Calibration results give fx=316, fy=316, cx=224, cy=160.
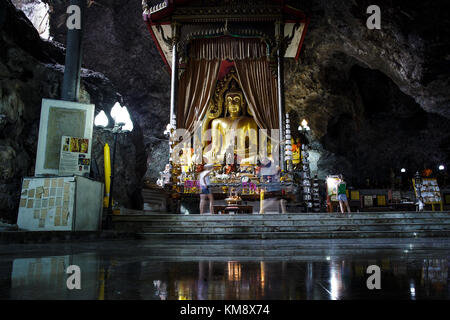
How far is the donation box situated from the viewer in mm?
4695

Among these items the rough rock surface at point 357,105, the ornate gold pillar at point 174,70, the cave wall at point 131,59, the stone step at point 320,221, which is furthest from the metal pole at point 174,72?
the cave wall at point 131,59

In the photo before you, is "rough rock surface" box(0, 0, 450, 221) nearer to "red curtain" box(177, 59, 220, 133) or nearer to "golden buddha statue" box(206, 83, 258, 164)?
"golden buddha statue" box(206, 83, 258, 164)

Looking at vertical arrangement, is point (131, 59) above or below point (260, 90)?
above

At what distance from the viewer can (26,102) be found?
22.1 ft

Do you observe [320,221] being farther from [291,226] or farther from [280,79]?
[280,79]

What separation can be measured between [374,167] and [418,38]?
340 inches

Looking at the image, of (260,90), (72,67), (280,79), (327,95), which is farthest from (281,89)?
(327,95)

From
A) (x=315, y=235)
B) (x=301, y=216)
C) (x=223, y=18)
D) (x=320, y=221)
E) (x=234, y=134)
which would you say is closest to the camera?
(x=315, y=235)

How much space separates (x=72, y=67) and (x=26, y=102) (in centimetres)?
124

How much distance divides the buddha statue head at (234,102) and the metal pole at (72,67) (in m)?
6.36

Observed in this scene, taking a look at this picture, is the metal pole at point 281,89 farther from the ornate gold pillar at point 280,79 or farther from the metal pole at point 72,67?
the metal pole at point 72,67

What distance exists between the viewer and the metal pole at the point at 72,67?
652 centimetres
